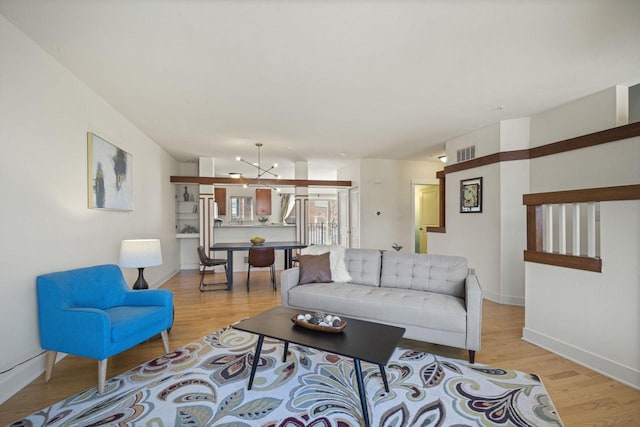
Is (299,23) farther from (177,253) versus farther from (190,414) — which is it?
(177,253)

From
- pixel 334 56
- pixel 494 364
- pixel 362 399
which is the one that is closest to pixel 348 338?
pixel 362 399

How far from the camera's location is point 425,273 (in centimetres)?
310

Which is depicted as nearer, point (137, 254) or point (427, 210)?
point (137, 254)

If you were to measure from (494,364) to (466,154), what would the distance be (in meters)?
3.48

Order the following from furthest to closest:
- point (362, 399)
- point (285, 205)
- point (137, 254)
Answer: point (285, 205), point (137, 254), point (362, 399)

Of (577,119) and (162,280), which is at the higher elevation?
(577,119)

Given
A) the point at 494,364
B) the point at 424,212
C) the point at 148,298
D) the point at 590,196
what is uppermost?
the point at 590,196

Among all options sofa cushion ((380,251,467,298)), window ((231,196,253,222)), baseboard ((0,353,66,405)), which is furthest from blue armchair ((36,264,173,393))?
window ((231,196,253,222))

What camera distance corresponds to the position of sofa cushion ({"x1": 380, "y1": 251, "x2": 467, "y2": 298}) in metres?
2.93

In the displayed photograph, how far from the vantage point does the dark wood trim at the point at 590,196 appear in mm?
2157

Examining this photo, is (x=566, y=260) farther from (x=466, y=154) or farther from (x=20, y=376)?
(x=20, y=376)

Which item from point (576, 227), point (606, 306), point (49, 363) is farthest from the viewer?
point (576, 227)

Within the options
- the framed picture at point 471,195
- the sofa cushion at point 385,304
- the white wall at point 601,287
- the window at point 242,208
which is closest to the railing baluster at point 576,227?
the white wall at point 601,287

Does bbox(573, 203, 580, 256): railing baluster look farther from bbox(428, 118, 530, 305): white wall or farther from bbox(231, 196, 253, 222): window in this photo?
bbox(231, 196, 253, 222): window
